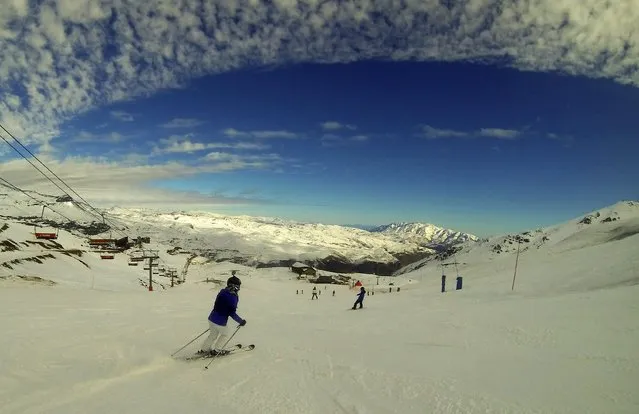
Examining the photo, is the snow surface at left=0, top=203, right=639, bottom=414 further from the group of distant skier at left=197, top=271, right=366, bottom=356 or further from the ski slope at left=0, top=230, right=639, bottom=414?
the group of distant skier at left=197, top=271, right=366, bottom=356

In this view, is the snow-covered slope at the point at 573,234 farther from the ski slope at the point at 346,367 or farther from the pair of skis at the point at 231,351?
the pair of skis at the point at 231,351

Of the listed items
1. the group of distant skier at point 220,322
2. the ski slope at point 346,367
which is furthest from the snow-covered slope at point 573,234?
the group of distant skier at point 220,322

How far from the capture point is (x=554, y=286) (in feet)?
84.3

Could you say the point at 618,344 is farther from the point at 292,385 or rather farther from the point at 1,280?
the point at 1,280

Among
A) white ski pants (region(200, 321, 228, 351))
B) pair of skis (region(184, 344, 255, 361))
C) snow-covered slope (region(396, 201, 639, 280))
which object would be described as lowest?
pair of skis (region(184, 344, 255, 361))

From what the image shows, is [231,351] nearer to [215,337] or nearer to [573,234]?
[215,337]

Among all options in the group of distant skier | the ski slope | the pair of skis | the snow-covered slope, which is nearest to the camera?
the ski slope

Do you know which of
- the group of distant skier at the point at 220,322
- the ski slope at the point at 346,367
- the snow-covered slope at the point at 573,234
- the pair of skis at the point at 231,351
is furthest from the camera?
the snow-covered slope at the point at 573,234

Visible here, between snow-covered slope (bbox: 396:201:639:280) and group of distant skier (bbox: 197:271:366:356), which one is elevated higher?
snow-covered slope (bbox: 396:201:639:280)

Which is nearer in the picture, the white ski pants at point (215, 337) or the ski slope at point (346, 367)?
the ski slope at point (346, 367)

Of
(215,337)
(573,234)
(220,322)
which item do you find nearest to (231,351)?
(215,337)

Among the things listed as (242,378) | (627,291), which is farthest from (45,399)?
(627,291)

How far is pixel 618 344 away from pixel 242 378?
904cm

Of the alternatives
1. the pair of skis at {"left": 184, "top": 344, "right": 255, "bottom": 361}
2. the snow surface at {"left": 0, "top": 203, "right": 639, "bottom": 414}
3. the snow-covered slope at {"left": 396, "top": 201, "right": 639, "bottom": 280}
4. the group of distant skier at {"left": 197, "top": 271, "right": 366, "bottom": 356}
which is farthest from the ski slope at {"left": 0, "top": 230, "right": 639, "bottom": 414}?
the snow-covered slope at {"left": 396, "top": 201, "right": 639, "bottom": 280}
